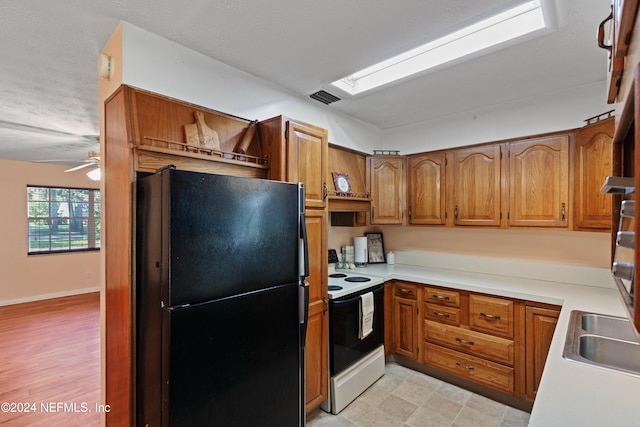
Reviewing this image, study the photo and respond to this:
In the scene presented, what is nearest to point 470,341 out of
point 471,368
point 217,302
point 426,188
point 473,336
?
point 473,336

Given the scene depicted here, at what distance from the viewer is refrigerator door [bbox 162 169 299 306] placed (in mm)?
1276

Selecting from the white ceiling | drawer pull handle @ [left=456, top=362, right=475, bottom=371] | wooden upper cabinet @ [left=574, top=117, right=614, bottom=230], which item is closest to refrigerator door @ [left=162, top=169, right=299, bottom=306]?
the white ceiling

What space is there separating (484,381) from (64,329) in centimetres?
507

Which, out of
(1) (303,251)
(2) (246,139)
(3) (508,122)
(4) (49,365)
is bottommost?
(4) (49,365)

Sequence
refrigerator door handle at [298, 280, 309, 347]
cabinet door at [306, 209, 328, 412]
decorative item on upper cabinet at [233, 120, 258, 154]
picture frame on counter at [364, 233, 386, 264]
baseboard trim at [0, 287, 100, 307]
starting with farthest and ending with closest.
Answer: baseboard trim at [0, 287, 100, 307]
picture frame on counter at [364, 233, 386, 264]
cabinet door at [306, 209, 328, 412]
decorative item on upper cabinet at [233, 120, 258, 154]
refrigerator door handle at [298, 280, 309, 347]

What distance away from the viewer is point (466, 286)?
2531mm

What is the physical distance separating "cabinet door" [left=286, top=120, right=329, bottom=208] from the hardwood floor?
2334 millimetres

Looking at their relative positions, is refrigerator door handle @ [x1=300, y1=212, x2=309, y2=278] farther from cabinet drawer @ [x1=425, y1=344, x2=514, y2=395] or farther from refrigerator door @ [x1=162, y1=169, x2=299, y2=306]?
cabinet drawer @ [x1=425, y1=344, x2=514, y2=395]

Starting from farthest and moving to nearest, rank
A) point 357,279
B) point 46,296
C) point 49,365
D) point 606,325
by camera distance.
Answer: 1. point 46,296
2. point 49,365
3. point 357,279
4. point 606,325

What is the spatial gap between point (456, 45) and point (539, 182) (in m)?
1.39

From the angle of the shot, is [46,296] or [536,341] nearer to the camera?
[536,341]

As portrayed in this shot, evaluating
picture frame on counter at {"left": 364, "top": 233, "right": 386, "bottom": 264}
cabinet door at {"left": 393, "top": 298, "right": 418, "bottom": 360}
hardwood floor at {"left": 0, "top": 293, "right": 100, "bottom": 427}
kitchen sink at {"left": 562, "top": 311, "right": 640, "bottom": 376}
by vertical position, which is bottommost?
hardwood floor at {"left": 0, "top": 293, "right": 100, "bottom": 427}

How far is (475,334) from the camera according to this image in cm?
250

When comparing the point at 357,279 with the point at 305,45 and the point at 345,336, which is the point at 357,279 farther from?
the point at 305,45
